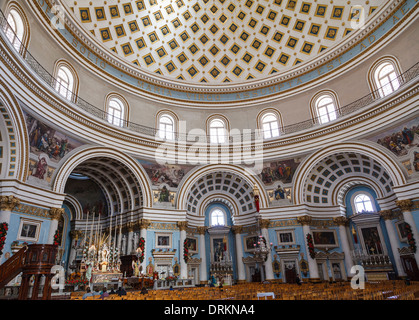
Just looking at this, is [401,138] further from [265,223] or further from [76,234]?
[76,234]

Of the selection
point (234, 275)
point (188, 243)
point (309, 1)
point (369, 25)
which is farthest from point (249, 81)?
point (234, 275)

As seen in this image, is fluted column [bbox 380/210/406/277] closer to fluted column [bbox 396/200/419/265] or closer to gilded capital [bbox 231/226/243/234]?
fluted column [bbox 396/200/419/265]

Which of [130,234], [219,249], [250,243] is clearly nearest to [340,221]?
[250,243]

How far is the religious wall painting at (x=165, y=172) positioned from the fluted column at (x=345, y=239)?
530 inches

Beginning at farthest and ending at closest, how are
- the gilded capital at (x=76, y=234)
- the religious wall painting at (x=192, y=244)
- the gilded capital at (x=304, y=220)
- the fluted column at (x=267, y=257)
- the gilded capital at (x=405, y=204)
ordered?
the religious wall painting at (x=192, y=244) → the gilded capital at (x=76, y=234) → the gilded capital at (x=304, y=220) → the fluted column at (x=267, y=257) → the gilded capital at (x=405, y=204)

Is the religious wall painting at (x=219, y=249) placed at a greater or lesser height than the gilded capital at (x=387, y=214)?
lesser

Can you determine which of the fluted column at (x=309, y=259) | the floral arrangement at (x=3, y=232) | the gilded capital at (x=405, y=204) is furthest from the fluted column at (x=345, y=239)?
the floral arrangement at (x=3, y=232)

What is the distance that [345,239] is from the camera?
2348cm

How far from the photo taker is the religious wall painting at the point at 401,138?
711 inches

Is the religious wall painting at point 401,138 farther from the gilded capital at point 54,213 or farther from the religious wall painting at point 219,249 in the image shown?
the gilded capital at point 54,213

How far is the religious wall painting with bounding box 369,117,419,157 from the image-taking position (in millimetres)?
18047

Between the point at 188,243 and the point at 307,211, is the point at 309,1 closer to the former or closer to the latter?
the point at 307,211

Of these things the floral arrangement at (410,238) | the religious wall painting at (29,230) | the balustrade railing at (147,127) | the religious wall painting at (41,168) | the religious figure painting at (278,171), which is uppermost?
the balustrade railing at (147,127)

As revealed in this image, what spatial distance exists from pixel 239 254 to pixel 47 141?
706 inches
